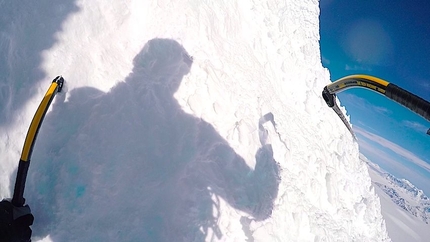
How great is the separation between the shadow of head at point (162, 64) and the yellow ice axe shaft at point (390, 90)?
18.1 ft

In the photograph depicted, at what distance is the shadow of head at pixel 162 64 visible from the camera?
8375mm

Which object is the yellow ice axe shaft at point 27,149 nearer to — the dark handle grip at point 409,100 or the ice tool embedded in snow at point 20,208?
the ice tool embedded in snow at point 20,208

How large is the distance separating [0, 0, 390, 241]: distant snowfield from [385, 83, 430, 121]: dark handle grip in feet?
16.2

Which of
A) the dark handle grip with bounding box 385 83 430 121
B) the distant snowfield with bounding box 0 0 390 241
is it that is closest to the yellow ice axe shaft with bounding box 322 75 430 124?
the dark handle grip with bounding box 385 83 430 121

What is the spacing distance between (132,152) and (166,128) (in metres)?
1.34

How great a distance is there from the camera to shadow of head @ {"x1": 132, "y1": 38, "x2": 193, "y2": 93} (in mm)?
8375

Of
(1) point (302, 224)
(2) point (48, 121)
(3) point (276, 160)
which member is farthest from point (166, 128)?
(1) point (302, 224)

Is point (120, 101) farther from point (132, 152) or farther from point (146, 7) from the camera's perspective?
point (146, 7)

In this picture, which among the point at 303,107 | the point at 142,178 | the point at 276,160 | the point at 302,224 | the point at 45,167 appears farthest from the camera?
the point at 303,107

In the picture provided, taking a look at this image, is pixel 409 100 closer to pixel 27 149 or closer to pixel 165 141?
pixel 165 141

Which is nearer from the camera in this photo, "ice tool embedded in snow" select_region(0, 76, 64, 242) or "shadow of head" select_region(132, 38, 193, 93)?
"ice tool embedded in snow" select_region(0, 76, 64, 242)

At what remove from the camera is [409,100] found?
201 inches

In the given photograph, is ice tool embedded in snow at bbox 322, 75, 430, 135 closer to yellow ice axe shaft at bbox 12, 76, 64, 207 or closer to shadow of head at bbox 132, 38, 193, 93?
shadow of head at bbox 132, 38, 193, 93

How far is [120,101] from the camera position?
296 inches
